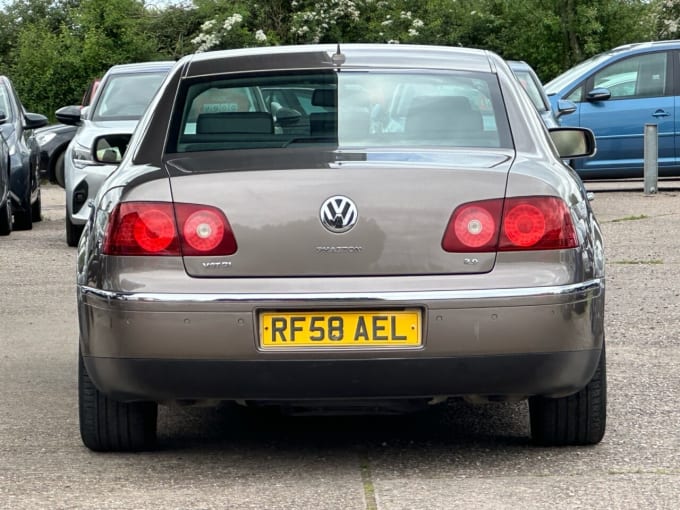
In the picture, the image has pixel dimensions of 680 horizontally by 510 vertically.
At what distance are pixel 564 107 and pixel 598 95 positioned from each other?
64cm

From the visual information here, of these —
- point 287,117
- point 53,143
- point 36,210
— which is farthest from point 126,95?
point 287,117

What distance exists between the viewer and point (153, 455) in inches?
209

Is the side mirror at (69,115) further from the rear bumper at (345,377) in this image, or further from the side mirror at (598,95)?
the rear bumper at (345,377)

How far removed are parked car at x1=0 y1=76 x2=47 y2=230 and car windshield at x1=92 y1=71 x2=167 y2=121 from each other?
1.05 metres

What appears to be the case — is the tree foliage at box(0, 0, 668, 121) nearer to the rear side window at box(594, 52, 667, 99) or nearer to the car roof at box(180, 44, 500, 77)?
the rear side window at box(594, 52, 667, 99)

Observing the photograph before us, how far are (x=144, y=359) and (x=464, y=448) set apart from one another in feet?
4.08

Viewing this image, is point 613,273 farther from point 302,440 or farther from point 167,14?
point 167,14

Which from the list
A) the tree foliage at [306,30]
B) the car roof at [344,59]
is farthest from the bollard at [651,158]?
the car roof at [344,59]

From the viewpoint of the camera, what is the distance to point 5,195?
13.7 metres

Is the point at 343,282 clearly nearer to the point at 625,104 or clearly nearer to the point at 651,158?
the point at 651,158

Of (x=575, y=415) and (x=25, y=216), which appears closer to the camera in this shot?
(x=575, y=415)

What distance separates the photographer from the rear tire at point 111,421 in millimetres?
5223

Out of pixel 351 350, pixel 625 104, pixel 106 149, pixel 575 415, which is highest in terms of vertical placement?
pixel 106 149

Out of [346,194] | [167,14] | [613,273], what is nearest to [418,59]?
[346,194]
